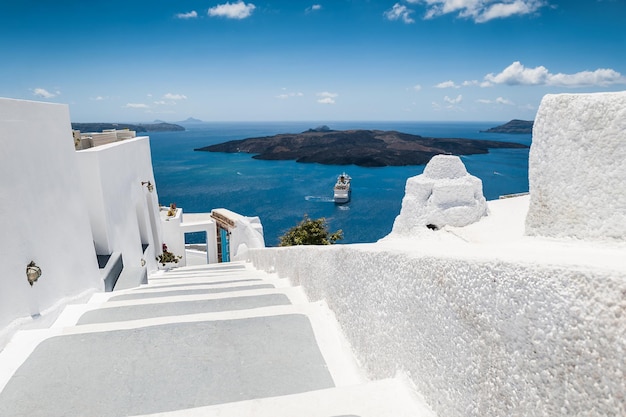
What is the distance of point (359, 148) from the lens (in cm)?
9831

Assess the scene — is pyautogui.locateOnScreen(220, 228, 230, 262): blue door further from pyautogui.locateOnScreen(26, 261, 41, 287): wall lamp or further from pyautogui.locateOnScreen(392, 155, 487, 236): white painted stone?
pyautogui.locateOnScreen(26, 261, 41, 287): wall lamp

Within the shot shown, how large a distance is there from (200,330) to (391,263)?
1.67 m

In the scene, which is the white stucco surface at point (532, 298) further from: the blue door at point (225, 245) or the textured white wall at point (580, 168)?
the blue door at point (225, 245)

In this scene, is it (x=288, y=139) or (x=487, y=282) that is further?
(x=288, y=139)

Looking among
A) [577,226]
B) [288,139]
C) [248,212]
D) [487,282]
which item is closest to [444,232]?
[577,226]

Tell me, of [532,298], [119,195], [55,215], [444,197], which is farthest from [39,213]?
[444,197]

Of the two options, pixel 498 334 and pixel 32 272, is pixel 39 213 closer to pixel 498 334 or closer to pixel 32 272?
pixel 32 272

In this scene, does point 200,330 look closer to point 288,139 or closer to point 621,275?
point 621,275

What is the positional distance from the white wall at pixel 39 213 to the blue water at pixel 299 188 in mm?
34797

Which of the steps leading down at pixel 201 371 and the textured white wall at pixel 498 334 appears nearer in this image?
the textured white wall at pixel 498 334

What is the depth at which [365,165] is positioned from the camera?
87875mm

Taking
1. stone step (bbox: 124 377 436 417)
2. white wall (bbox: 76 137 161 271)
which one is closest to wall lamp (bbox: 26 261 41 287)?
stone step (bbox: 124 377 436 417)

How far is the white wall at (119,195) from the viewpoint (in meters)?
7.03

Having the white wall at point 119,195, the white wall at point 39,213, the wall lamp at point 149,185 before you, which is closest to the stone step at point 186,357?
the white wall at point 39,213
